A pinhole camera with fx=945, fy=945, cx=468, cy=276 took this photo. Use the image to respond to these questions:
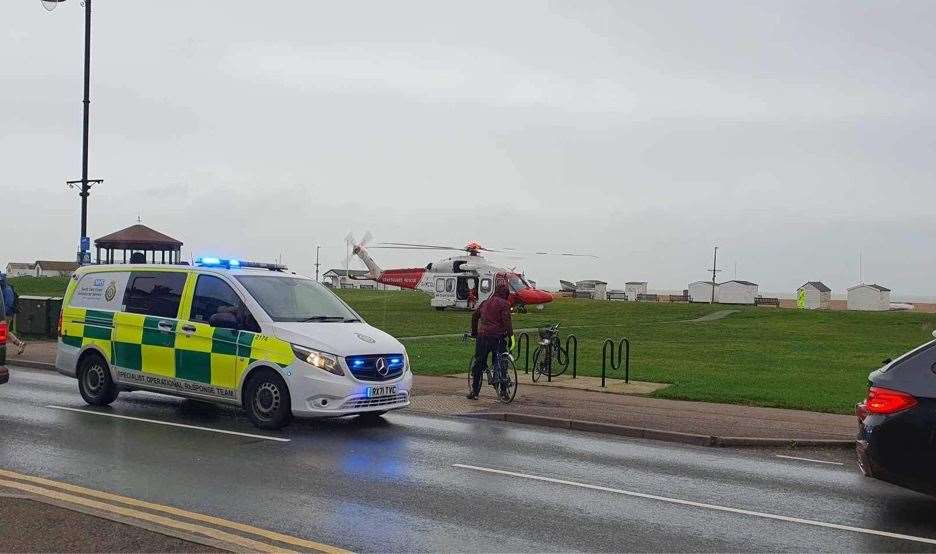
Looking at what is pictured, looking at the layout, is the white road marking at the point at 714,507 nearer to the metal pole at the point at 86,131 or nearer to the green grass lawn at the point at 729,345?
the green grass lawn at the point at 729,345

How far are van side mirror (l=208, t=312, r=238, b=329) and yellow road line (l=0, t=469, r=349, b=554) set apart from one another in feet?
11.2

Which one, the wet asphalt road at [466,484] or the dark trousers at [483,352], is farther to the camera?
the dark trousers at [483,352]

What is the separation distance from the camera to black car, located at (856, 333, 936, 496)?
23.1ft

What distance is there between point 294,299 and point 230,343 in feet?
3.47

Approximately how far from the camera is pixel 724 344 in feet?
101

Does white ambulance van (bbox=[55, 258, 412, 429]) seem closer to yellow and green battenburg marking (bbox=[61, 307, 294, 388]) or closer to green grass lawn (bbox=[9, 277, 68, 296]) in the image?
yellow and green battenburg marking (bbox=[61, 307, 294, 388])

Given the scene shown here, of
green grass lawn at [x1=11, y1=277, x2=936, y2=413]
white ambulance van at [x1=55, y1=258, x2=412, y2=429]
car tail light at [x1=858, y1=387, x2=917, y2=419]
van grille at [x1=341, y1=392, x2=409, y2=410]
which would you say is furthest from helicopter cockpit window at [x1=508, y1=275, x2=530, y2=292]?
car tail light at [x1=858, y1=387, x2=917, y2=419]

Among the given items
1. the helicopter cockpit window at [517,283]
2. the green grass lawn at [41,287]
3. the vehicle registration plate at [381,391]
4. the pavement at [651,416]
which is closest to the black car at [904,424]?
the pavement at [651,416]

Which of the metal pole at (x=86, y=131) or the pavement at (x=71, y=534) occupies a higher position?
the metal pole at (x=86, y=131)

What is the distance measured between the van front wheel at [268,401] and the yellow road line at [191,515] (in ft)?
10.7

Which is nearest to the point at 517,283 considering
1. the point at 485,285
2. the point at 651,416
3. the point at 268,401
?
the point at 485,285

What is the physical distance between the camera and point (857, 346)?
30859mm

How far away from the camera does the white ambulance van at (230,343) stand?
35.9 ft

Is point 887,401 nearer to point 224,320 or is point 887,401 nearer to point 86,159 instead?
point 224,320
